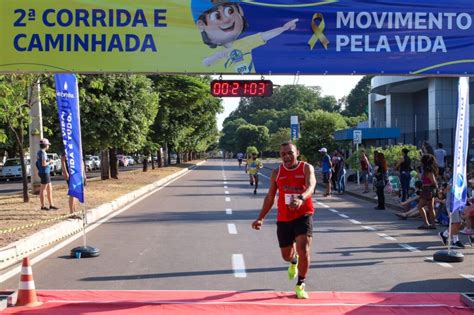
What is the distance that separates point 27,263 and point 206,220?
328 inches

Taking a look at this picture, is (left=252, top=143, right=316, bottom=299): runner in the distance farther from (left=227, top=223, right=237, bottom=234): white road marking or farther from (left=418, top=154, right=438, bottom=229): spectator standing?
(left=418, top=154, right=438, bottom=229): spectator standing

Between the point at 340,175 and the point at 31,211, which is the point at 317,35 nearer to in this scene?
the point at 31,211

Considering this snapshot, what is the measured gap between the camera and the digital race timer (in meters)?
8.32

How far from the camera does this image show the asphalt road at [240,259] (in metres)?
7.77

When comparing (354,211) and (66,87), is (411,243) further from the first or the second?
(66,87)

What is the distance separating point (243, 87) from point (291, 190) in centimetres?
214

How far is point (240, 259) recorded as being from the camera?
9.46 m

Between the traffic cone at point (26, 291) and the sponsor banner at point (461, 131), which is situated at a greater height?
the sponsor banner at point (461, 131)

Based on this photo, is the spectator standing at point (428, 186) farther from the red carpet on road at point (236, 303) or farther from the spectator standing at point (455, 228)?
the red carpet on road at point (236, 303)

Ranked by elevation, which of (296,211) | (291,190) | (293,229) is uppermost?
(291,190)

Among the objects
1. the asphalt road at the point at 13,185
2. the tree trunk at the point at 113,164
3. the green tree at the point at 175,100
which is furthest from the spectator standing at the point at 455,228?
the green tree at the point at 175,100

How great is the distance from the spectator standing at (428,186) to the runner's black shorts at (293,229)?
6528 mm

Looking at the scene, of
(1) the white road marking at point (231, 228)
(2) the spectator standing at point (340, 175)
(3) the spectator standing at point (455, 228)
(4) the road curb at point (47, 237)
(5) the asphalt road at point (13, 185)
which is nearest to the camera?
(4) the road curb at point (47, 237)

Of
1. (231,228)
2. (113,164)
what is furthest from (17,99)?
(113,164)
